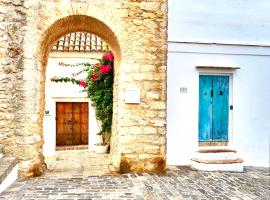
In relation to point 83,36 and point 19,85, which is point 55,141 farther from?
point 19,85

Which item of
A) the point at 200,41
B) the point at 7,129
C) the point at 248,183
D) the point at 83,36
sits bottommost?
the point at 248,183

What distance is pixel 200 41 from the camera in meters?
7.68

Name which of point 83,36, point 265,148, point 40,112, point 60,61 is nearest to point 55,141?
point 60,61

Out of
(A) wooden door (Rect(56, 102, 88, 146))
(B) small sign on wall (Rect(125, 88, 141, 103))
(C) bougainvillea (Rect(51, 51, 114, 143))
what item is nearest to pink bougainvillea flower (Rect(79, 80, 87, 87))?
(C) bougainvillea (Rect(51, 51, 114, 143))

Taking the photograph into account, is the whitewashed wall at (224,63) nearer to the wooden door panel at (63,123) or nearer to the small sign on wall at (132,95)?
the small sign on wall at (132,95)

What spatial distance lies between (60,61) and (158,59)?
17.8 ft

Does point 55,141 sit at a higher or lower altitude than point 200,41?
lower

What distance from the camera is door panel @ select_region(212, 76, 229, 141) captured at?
790 centimetres

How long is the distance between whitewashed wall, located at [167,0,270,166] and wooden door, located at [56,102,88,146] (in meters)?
5.15

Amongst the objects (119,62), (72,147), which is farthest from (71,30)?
(72,147)

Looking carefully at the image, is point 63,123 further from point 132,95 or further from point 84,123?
point 132,95

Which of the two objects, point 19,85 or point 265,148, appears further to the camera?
point 265,148

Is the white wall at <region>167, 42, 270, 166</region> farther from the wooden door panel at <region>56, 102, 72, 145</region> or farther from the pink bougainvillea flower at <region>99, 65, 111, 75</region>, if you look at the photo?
the wooden door panel at <region>56, 102, 72, 145</region>

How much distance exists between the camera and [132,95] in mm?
6355
